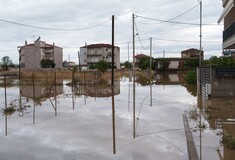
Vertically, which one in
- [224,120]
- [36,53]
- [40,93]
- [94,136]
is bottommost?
[94,136]

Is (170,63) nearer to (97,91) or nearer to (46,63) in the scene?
(46,63)

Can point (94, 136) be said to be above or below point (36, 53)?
below

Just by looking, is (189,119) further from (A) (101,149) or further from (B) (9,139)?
(B) (9,139)

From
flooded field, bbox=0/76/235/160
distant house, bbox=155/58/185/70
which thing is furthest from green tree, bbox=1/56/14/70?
flooded field, bbox=0/76/235/160

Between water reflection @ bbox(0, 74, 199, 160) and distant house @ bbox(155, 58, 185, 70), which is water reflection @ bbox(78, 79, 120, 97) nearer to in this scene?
water reflection @ bbox(0, 74, 199, 160)

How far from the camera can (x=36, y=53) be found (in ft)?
289

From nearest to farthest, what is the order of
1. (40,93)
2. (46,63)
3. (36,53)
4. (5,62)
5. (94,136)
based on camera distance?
(94,136), (40,93), (46,63), (36,53), (5,62)

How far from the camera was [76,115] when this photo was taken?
14297mm

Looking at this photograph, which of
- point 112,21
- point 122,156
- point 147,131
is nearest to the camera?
point 122,156

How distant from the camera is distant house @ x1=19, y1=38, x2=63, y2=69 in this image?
88.1m

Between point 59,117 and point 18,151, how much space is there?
538 centimetres

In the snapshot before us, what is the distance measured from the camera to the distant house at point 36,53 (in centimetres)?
8806

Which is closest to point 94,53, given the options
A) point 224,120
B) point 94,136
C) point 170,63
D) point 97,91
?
point 170,63

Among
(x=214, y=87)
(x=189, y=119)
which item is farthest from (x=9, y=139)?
(x=214, y=87)
